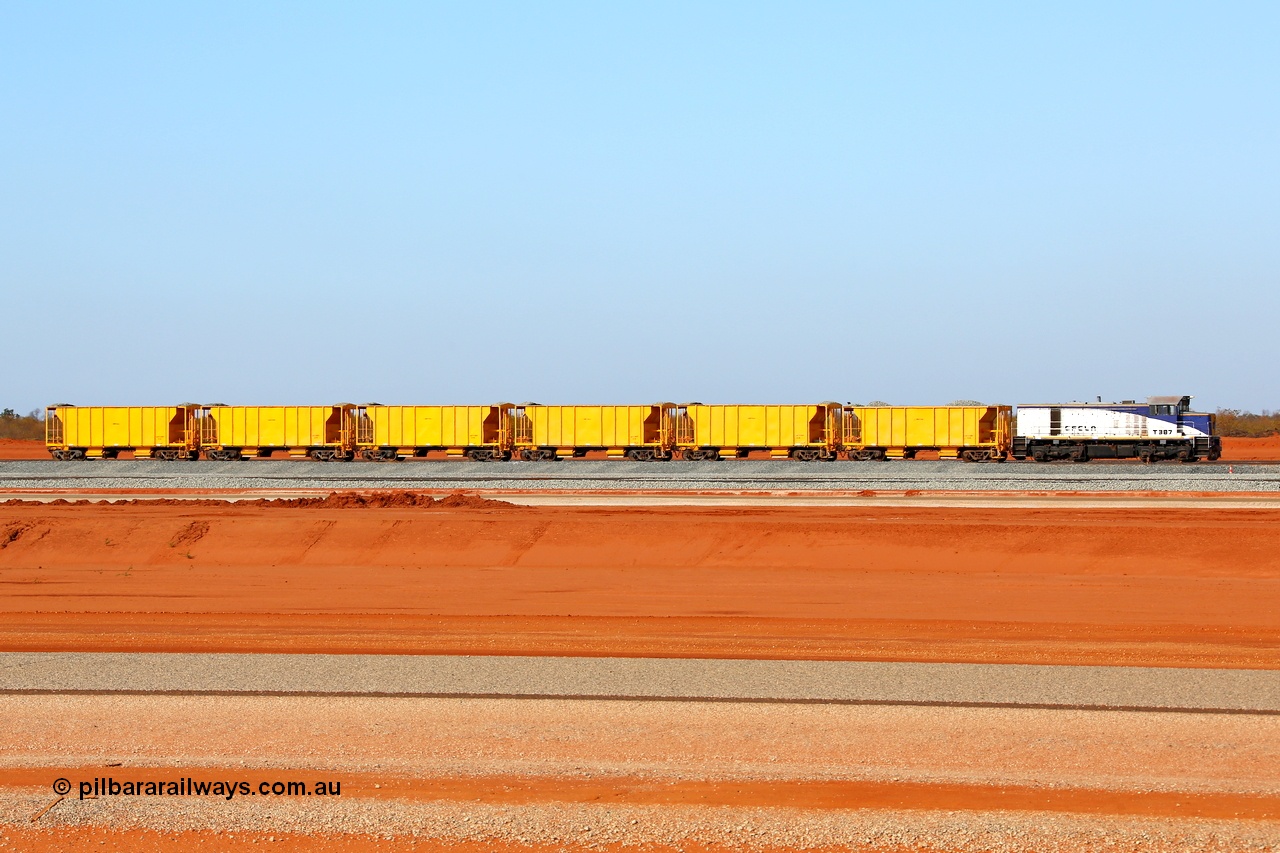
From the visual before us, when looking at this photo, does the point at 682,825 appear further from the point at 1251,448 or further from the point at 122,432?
the point at 1251,448

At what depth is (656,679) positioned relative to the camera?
10.9 metres

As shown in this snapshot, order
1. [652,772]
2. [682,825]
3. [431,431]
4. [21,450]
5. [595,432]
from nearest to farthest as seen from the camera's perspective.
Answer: [682,825], [652,772], [595,432], [431,431], [21,450]

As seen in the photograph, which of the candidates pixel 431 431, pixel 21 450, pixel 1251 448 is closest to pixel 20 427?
→ pixel 21 450

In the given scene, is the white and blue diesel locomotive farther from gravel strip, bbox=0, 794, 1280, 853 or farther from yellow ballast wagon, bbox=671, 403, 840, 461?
gravel strip, bbox=0, 794, 1280, 853

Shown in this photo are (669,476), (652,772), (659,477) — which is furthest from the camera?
(669,476)

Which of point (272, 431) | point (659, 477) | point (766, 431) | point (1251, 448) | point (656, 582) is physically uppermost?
point (766, 431)

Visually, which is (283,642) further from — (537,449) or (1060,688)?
(537,449)

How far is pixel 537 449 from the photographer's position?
5309 centimetres

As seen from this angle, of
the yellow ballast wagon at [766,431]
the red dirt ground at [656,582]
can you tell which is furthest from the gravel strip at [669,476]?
the red dirt ground at [656,582]

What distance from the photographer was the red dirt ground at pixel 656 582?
1306 cm

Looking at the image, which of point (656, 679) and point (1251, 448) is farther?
point (1251, 448)

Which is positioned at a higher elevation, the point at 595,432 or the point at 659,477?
the point at 595,432

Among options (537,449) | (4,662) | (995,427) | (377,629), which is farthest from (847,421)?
(4,662)

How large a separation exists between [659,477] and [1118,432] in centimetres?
2237
